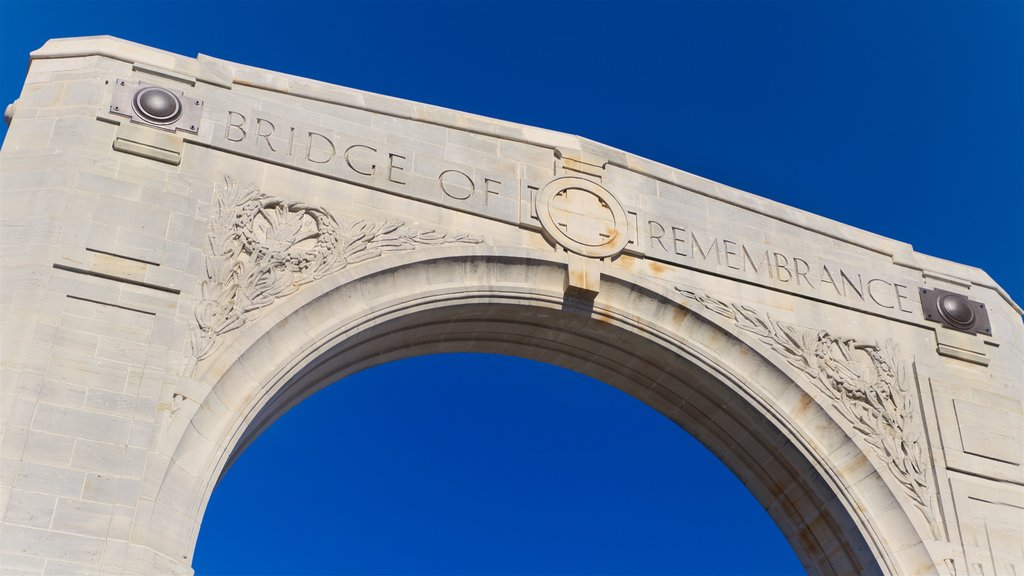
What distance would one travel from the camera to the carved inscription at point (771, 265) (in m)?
16.0

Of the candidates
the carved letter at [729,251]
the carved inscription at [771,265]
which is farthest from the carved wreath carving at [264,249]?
the carved letter at [729,251]

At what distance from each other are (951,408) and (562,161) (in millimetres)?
5741

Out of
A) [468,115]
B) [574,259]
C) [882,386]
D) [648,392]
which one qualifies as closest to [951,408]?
[882,386]

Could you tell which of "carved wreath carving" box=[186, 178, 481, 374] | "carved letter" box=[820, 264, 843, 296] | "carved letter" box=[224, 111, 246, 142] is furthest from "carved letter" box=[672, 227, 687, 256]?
"carved letter" box=[224, 111, 246, 142]

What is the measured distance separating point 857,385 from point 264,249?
7.33 m

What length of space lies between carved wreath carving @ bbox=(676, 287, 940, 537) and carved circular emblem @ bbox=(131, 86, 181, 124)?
6.20 metres

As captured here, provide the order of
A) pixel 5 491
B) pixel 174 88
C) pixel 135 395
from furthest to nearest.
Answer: pixel 174 88, pixel 135 395, pixel 5 491

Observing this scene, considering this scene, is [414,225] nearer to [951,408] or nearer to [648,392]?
[648,392]


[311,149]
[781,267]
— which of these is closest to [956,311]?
[781,267]

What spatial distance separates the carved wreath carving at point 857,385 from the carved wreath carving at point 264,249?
13.0 feet

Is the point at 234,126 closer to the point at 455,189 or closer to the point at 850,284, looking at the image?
the point at 455,189

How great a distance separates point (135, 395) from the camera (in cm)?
1215

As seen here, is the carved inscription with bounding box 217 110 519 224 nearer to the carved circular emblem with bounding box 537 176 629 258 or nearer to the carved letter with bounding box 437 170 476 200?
the carved letter with bounding box 437 170 476 200

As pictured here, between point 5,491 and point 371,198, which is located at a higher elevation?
point 371,198
